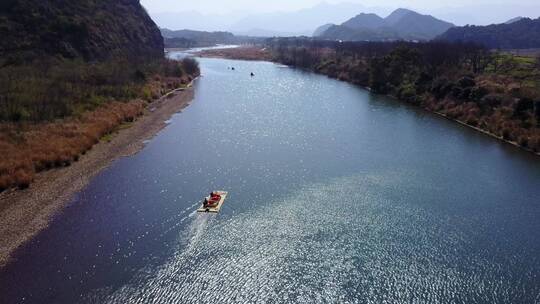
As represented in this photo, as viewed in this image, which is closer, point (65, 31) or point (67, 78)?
point (67, 78)

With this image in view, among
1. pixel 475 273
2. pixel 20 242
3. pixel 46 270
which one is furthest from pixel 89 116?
pixel 475 273

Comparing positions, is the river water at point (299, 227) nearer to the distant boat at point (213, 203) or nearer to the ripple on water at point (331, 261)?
the ripple on water at point (331, 261)

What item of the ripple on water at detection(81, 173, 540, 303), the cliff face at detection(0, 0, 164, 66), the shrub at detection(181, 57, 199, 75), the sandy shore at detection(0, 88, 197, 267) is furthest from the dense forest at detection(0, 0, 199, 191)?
the ripple on water at detection(81, 173, 540, 303)

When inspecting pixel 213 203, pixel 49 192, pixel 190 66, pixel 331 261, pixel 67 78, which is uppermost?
pixel 67 78


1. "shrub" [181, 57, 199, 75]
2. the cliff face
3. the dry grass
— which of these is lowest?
"shrub" [181, 57, 199, 75]

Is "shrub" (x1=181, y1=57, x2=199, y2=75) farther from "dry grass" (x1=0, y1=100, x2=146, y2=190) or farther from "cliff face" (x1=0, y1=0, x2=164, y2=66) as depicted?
"dry grass" (x1=0, y1=100, x2=146, y2=190)

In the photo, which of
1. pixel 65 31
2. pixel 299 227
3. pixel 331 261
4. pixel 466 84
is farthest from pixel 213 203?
pixel 65 31

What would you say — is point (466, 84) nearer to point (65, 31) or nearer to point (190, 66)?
point (190, 66)

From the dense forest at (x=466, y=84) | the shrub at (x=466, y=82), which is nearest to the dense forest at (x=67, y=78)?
the dense forest at (x=466, y=84)
